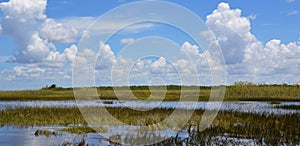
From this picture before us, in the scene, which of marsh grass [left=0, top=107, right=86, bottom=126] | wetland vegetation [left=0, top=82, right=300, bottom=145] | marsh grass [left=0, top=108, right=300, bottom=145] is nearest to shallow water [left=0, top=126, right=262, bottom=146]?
wetland vegetation [left=0, top=82, right=300, bottom=145]

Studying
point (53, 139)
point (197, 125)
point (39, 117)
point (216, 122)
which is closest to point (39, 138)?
point (53, 139)

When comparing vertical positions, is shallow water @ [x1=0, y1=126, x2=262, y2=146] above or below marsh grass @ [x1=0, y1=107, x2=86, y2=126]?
below

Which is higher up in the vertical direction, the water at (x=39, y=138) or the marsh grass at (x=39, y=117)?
the marsh grass at (x=39, y=117)

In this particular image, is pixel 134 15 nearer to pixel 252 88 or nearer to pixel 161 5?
pixel 161 5

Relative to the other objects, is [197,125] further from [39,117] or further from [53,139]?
[39,117]

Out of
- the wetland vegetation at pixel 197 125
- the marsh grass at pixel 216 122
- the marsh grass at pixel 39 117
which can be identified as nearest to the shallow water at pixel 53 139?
A: the wetland vegetation at pixel 197 125

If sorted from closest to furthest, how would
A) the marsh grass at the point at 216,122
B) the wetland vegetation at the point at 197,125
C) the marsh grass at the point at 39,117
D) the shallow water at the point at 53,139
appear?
the shallow water at the point at 53,139
the wetland vegetation at the point at 197,125
the marsh grass at the point at 216,122
the marsh grass at the point at 39,117

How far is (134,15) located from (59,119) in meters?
6.13

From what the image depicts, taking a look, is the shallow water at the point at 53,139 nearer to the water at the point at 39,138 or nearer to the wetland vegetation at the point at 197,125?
the water at the point at 39,138

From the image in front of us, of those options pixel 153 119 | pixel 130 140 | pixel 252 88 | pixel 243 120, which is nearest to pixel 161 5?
pixel 153 119

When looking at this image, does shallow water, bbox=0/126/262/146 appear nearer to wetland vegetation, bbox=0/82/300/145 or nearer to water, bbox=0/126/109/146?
water, bbox=0/126/109/146

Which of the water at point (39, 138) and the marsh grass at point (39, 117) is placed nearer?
the water at point (39, 138)

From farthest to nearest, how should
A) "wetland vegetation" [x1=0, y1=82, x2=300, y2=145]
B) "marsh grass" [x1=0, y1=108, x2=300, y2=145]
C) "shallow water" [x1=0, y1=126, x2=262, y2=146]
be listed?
"marsh grass" [x1=0, y1=108, x2=300, y2=145] < "wetland vegetation" [x1=0, y1=82, x2=300, y2=145] < "shallow water" [x1=0, y1=126, x2=262, y2=146]

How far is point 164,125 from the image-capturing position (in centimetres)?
1794
